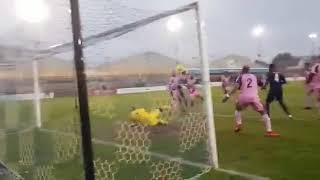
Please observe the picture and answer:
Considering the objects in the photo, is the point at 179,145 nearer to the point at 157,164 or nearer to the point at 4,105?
the point at 157,164

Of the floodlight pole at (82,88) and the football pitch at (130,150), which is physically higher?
the floodlight pole at (82,88)

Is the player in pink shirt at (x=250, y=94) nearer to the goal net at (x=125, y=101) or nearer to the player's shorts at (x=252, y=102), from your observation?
the player's shorts at (x=252, y=102)

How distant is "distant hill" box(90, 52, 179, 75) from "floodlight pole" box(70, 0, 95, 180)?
1280mm

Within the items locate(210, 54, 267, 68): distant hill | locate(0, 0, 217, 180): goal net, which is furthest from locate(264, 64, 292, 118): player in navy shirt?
locate(210, 54, 267, 68): distant hill

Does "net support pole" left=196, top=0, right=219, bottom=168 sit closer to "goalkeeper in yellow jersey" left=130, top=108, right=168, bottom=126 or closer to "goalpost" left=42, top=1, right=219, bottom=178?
"goalpost" left=42, top=1, right=219, bottom=178

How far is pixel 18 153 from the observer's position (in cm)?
699

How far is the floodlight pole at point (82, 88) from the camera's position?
2861mm

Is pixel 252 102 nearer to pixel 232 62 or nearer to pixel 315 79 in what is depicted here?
pixel 315 79

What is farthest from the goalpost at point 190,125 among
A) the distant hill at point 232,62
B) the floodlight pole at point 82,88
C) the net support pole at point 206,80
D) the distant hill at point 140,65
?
the distant hill at point 232,62

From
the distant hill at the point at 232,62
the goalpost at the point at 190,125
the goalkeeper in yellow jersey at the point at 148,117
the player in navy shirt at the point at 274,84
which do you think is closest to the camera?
the goalpost at the point at 190,125

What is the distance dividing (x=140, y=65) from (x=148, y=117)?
1.00 meters

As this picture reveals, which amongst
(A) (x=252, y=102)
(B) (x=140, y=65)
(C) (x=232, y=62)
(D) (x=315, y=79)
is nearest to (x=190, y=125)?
(B) (x=140, y=65)

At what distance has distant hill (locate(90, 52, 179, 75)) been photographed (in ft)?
15.7

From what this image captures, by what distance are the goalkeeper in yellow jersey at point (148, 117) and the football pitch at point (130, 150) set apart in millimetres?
105
